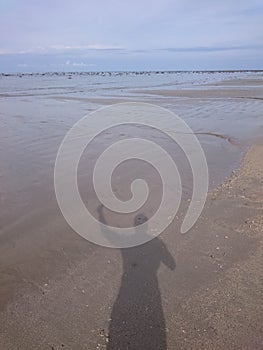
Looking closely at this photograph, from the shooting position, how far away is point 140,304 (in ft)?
11.6

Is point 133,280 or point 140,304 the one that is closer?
point 140,304

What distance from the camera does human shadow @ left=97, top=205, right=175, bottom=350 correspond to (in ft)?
10.2

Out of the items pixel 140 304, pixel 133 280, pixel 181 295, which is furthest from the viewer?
pixel 133 280

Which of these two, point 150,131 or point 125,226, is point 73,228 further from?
point 150,131

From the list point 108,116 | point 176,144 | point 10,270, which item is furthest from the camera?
point 108,116

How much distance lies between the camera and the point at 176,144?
34.0 feet

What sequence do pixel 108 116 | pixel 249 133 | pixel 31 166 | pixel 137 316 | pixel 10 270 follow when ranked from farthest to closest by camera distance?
pixel 108 116, pixel 249 133, pixel 31 166, pixel 10 270, pixel 137 316

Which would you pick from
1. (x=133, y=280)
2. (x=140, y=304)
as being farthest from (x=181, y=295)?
(x=133, y=280)

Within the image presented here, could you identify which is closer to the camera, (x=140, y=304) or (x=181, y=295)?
(x=140, y=304)

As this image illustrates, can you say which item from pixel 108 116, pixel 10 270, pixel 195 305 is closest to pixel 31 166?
pixel 10 270

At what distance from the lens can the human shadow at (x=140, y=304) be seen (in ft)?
10.2

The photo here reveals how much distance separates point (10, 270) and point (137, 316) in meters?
1.66

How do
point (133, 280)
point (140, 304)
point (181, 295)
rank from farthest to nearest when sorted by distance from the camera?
point (133, 280) → point (181, 295) → point (140, 304)

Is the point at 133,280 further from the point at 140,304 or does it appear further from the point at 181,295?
the point at 181,295
